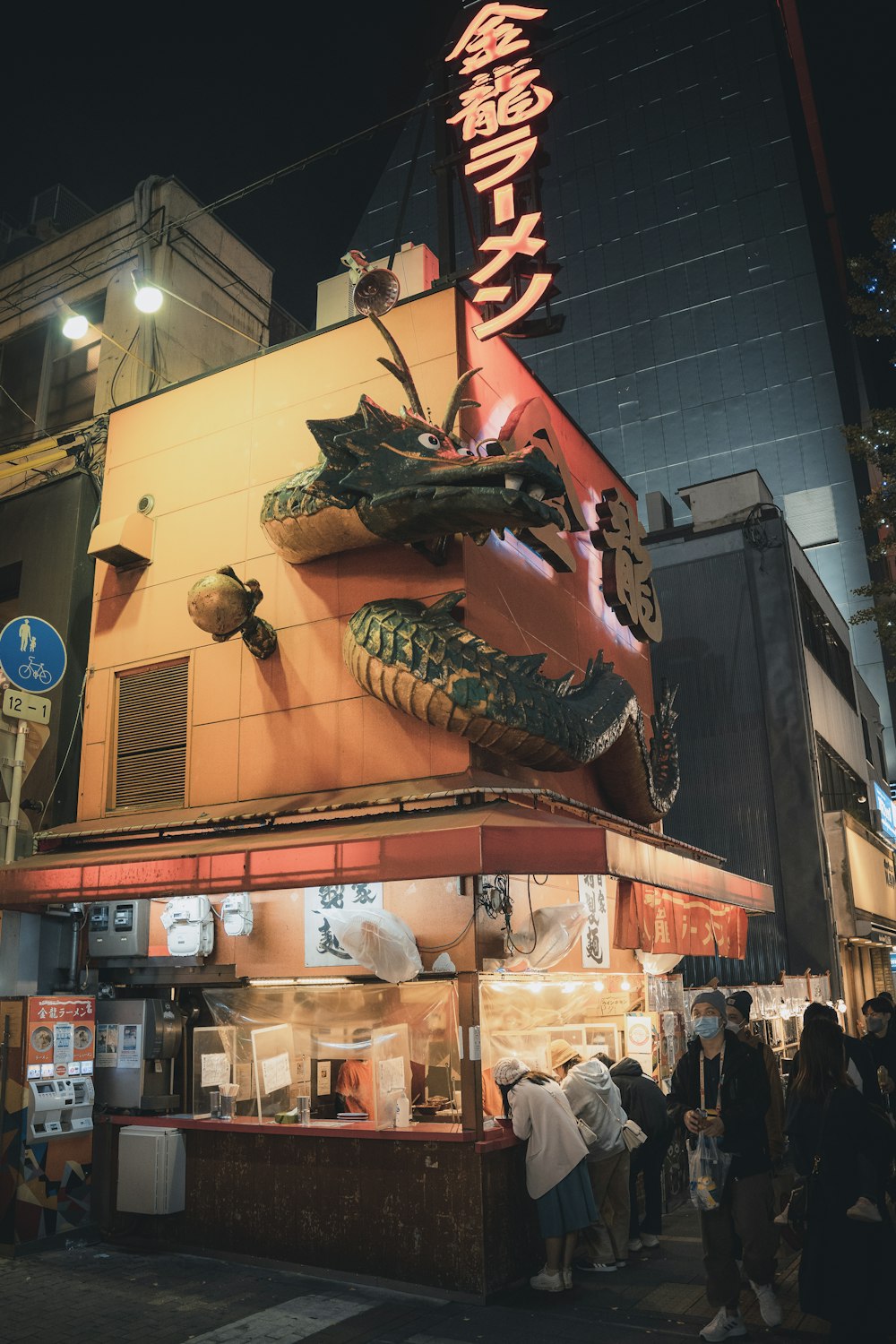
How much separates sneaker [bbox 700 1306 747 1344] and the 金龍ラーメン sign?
3.52 metres

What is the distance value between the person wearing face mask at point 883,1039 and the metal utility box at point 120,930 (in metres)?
7.87

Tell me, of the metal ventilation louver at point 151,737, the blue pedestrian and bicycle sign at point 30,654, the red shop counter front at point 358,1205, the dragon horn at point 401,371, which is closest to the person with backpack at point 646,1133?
the red shop counter front at point 358,1205

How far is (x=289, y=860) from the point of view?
8.18 meters

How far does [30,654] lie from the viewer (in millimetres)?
10219

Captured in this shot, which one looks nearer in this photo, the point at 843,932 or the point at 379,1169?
the point at 379,1169

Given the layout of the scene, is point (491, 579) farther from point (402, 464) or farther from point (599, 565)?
point (599, 565)

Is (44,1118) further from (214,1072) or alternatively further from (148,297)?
(148,297)

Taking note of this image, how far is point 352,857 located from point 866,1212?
4270 millimetres

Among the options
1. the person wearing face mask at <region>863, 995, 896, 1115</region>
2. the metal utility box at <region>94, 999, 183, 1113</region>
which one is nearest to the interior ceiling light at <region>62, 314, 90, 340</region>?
the metal utility box at <region>94, 999, 183, 1113</region>

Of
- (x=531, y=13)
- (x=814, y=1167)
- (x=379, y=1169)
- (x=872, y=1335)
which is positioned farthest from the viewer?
(x=531, y=13)

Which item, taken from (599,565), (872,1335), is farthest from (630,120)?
(872,1335)

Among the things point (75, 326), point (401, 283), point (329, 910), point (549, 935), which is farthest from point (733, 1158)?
point (75, 326)

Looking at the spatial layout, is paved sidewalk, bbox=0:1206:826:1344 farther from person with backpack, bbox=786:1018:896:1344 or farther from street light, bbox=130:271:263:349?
street light, bbox=130:271:263:349

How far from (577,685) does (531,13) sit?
8.89 meters
